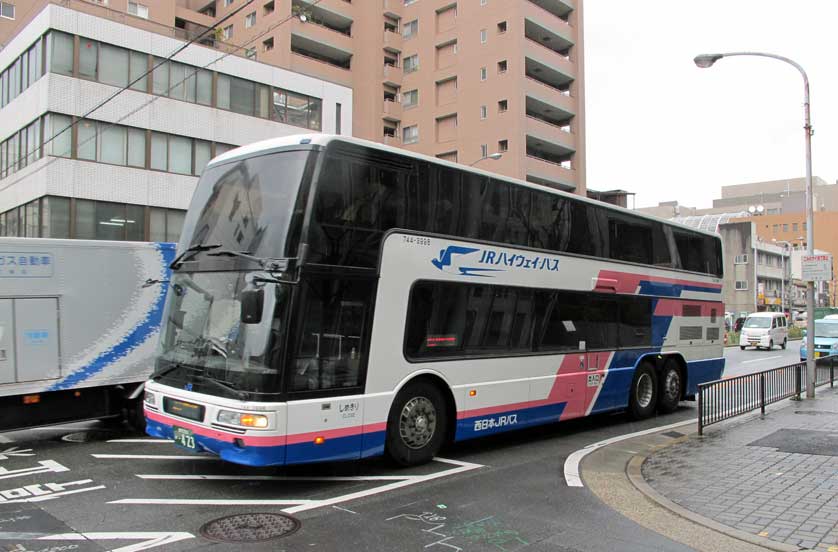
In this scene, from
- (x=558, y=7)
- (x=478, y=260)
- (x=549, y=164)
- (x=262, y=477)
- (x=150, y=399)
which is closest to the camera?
(x=262, y=477)

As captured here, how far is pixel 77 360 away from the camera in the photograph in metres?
9.73

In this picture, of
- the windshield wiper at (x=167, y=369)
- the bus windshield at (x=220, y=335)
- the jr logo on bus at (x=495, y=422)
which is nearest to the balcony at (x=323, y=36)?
the jr logo on bus at (x=495, y=422)

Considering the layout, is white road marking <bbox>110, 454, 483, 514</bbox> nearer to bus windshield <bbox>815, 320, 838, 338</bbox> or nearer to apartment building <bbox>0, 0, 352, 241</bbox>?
bus windshield <bbox>815, 320, 838, 338</bbox>

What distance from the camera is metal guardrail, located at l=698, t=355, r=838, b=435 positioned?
10875 millimetres

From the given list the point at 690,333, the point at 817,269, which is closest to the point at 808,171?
the point at 817,269

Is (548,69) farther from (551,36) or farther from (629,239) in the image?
(629,239)

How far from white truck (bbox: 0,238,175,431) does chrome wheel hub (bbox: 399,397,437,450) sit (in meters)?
4.63

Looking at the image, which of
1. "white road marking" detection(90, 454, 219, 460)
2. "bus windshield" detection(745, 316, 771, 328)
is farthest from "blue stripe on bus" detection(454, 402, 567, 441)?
"bus windshield" detection(745, 316, 771, 328)

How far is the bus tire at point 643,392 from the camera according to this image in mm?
12487

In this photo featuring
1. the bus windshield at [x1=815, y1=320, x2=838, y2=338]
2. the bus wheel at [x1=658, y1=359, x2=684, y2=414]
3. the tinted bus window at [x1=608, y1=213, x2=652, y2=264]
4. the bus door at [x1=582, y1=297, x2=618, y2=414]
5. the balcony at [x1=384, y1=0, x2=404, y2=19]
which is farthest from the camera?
the balcony at [x1=384, y1=0, x2=404, y2=19]

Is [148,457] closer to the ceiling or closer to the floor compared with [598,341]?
closer to the floor

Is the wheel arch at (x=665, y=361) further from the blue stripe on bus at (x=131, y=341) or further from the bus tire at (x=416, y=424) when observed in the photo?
the blue stripe on bus at (x=131, y=341)

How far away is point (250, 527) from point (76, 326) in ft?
17.7

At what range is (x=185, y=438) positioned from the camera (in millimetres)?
7312
